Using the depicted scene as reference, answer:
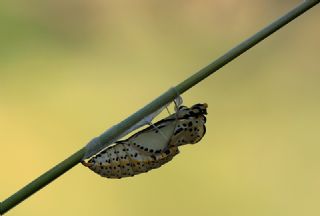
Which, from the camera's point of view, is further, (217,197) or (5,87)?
(5,87)

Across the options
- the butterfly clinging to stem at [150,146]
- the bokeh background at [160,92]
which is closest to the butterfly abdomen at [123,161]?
the butterfly clinging to stem at [150,146]

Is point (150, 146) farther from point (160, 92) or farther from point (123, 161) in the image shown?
point (160, 92)

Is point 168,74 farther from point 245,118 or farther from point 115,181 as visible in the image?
point 115,181

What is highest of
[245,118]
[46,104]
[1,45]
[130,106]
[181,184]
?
[1,45]

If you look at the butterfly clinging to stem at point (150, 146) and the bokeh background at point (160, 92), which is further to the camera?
the bokeh background at point (160, 92)

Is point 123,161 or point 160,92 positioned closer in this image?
point 123,161

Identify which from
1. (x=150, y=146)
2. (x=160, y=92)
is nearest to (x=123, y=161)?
(x=150, y=146)

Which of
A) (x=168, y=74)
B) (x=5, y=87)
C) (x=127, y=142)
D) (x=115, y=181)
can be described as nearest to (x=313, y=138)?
(x=168, y=74)

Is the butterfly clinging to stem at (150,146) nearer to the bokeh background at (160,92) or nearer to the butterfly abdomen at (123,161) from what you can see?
the butterfly abdomen at (123,161)

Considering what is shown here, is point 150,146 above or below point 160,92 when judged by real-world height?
below
